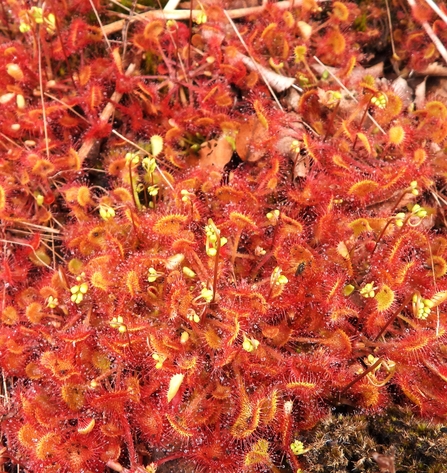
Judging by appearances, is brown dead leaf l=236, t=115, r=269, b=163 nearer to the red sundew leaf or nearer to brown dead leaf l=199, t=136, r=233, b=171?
brown dead leaf l=199, t=136, r=233, b=171

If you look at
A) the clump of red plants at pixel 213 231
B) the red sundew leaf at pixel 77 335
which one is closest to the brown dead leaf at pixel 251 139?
the clump of red plants at pixel 213 231

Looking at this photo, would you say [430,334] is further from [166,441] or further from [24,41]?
[24,41]

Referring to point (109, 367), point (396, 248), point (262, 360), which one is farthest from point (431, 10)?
point (109, 367)

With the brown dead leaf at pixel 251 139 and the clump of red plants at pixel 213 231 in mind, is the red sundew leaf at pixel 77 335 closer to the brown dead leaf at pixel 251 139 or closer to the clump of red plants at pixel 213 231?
the clump of red plants at pixel 213 231

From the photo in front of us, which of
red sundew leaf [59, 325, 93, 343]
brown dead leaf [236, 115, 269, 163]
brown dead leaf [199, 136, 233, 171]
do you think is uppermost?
brown dead leaf [236, 115, 269, 163]

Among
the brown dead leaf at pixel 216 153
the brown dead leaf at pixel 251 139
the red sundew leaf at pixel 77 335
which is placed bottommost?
the red sundew leaf at pixel 77 335

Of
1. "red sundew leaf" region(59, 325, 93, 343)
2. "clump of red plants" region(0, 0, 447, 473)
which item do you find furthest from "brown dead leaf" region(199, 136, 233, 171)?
"red sundew leaf" region(59, 325, 93, 343)

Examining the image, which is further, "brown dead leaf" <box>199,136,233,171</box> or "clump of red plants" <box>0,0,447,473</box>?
"brown dead leaf" <box>199,136,233,171</box>

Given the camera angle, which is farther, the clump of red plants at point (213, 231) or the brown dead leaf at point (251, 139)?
the brown dead leaf at point (251, 139)

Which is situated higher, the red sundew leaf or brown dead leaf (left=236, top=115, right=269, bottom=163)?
brown dead leaf (left=236, top=115, right=269, bottom=163)

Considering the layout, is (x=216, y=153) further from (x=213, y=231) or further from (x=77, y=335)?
(x=77, y=335)
